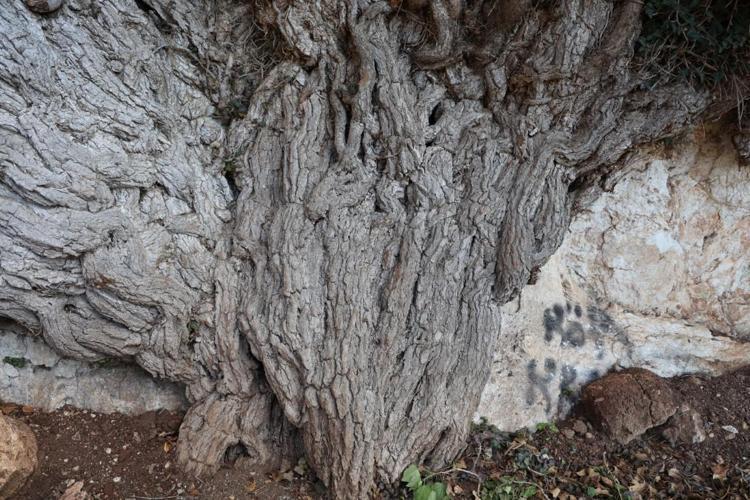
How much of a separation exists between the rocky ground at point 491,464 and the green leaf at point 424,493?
0.19 m

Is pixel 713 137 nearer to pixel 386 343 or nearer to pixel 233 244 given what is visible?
pixel 386 343

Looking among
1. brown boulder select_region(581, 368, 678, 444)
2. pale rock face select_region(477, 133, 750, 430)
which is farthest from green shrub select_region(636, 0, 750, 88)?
brown boulder select_region(581, 368, 678, 444)

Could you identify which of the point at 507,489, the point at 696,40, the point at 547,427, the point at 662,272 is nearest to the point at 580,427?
the point at 547,427

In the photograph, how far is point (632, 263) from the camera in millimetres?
4258

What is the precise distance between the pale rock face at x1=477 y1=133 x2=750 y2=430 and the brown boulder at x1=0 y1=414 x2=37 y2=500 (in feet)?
12.1

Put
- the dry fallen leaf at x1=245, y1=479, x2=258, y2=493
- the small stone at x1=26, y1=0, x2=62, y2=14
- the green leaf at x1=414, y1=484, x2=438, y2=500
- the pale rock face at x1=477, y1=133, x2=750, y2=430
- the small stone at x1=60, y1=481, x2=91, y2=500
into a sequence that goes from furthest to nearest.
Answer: the pale rock face at x1=477, y1=133, x2=750, y2=430 → the dry fallen leaf at x1=245, y1=479, x2=258, y2=493 → the green leaf at x1=414, y1=484, x2=438, y2=500 → the small stone at x1=60, y1=481, x2=91, y2=500 → the small stone at x1=26, y1=0, x2=62, y2=14

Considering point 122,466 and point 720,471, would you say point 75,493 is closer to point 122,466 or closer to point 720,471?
point 122,466

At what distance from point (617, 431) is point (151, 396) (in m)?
3.39

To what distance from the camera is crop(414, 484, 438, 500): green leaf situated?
3066mm

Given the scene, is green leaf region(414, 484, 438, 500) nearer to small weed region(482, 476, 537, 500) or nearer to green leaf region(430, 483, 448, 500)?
green leaf region(430, 483, 448, 500)

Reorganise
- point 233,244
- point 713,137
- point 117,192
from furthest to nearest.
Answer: point 713,137 < point 233,244 < point 117,192

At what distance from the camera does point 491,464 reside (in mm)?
3461

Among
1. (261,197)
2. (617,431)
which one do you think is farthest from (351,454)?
(617,431)

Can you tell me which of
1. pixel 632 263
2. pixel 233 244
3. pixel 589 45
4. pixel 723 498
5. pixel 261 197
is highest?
pixel 589 45
